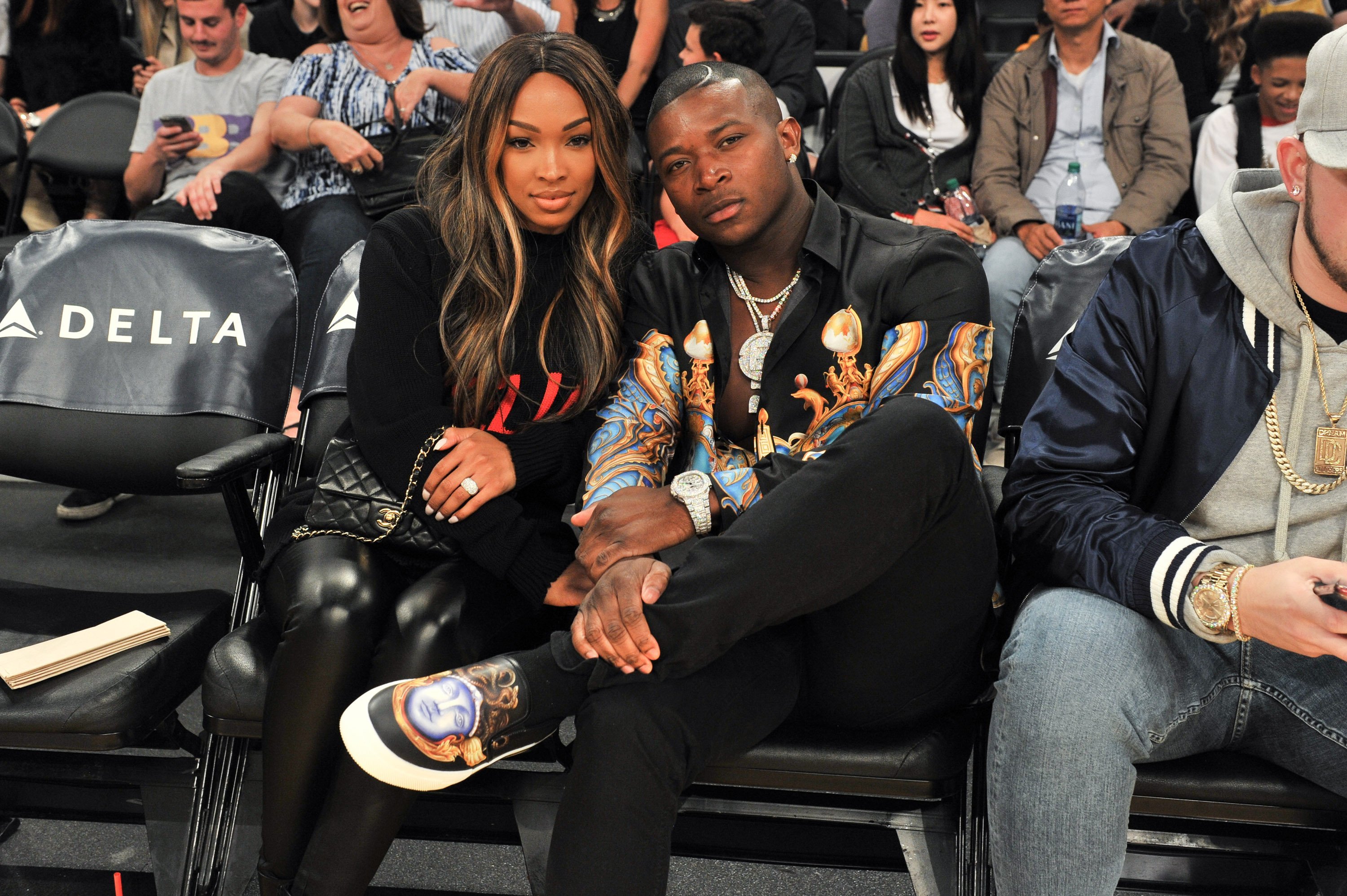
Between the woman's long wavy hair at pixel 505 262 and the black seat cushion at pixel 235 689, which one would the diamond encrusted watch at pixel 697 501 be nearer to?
the woman's long wavy hair at pixel 505 262

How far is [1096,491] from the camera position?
1.65 m

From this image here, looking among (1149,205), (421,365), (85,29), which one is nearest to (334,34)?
(85,29)

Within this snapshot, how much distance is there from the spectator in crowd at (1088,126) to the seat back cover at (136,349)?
234cm

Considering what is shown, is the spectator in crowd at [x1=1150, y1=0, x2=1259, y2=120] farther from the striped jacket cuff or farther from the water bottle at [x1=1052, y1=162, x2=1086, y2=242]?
the striped jacket cuff

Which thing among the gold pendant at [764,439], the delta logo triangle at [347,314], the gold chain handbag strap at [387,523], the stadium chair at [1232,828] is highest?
the delta logo triangle at [347,314]

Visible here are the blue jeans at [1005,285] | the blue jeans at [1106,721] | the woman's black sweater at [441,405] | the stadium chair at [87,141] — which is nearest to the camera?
the blue jeans at [1106,721]

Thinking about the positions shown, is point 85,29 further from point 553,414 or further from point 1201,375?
point 1201,375

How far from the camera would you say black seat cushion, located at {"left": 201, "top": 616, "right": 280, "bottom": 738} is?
171 centimetres

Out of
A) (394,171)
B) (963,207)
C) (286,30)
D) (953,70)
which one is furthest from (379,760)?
(286,30)

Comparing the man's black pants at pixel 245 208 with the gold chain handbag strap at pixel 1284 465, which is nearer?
the gold chain handbag strap at pixel 1284 465

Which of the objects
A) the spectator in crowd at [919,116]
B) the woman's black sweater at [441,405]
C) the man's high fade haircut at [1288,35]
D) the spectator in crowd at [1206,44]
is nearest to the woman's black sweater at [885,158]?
the spectator in crowd at [919,116]

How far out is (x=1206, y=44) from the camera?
14.2 ft

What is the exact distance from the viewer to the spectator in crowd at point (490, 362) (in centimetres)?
178

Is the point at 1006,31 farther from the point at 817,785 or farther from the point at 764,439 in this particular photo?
the point at 817,785
